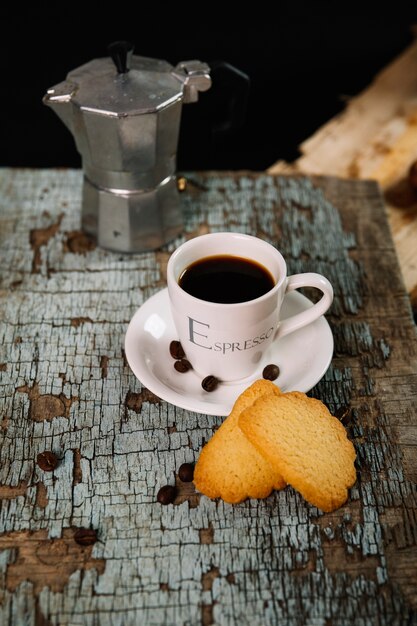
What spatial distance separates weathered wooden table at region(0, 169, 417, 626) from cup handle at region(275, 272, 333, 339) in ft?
0.36

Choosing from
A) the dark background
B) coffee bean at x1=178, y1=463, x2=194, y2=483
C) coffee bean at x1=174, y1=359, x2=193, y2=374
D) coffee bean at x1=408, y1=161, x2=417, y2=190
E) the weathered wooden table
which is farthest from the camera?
the dark background

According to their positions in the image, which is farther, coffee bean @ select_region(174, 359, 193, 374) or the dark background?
the dark background

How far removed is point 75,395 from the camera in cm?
106

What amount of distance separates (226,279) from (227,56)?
1.61 metres

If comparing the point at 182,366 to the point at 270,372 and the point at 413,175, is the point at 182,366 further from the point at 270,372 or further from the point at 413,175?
the point at 413,175

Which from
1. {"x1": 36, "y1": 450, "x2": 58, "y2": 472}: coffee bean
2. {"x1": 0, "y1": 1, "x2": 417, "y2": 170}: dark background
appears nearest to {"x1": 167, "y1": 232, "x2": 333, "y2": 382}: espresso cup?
{"x1": 36, "y1": 450, "x2": 58, "y2": 472}: coffee bean

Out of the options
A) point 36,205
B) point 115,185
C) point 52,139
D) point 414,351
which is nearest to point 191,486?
point 414,351

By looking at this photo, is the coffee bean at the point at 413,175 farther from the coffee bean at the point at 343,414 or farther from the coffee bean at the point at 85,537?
the coffee bean at the point at 85,537

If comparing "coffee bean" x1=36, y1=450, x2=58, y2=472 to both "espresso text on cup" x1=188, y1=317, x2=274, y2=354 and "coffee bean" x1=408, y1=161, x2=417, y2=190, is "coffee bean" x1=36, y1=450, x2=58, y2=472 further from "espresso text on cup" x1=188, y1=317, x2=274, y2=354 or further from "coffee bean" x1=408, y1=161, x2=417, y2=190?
"coffee bean" x1=408, y1=161, x2=417, y2=190

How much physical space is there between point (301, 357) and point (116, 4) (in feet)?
6.61

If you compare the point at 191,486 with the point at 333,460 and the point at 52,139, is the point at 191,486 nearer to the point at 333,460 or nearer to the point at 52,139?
the point at 333,460

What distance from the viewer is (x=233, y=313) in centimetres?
93

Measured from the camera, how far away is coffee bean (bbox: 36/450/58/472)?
3.09 ft

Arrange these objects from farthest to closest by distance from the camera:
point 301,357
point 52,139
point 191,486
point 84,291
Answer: point 52,139 < point 84,291 < point 301,357 < point 191,486
